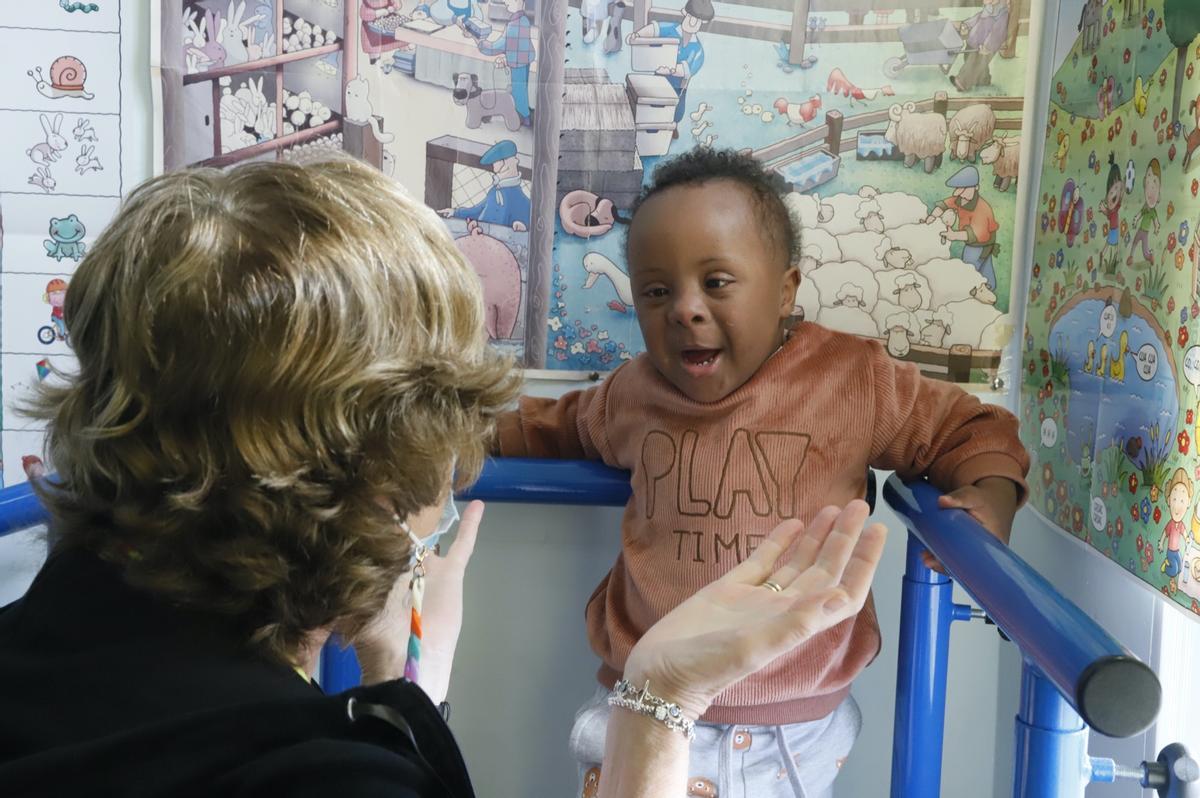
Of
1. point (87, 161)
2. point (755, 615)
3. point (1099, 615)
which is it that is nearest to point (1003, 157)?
point (1099, 615)

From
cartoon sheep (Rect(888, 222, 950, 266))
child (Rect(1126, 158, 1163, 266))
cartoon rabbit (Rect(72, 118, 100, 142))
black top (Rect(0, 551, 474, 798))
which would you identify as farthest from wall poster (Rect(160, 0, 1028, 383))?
black top (Rect(0, 551, 474, 798))

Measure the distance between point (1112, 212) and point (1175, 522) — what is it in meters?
0.37

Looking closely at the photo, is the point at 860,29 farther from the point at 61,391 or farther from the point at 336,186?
the point at 61,391

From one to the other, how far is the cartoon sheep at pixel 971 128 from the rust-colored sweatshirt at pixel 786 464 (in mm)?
342

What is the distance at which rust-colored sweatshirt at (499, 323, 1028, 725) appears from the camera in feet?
4.02

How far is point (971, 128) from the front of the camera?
1.45 meters

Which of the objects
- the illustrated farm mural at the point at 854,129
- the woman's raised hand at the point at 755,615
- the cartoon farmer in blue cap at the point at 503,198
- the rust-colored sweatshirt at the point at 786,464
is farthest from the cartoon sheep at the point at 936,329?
the woman's raised hand at the point at 755,615

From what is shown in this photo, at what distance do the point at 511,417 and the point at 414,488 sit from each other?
0.78m

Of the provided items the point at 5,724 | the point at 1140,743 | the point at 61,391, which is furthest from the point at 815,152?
the point at 5,724

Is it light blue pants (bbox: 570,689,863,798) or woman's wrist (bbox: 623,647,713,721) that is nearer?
woman's wrist (bbox: 623,647,713,721)

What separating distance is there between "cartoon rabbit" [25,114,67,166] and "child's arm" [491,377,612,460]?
0.74 m

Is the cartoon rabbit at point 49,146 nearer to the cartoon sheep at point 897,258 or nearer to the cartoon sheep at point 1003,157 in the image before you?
the cartoon sheep at point 897,258

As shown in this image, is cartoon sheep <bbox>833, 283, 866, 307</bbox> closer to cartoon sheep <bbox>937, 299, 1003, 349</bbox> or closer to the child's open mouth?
cartoon sheep <bbox>937, 299, 1003, 349</bbox>

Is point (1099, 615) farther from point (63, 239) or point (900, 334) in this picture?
point (63, 239)
